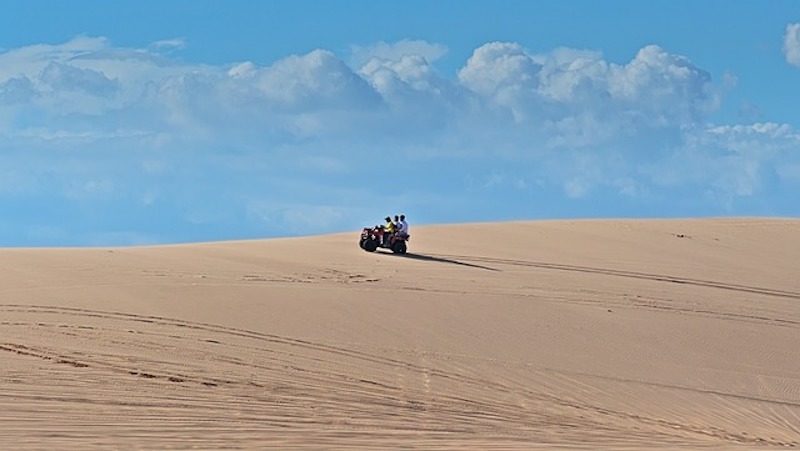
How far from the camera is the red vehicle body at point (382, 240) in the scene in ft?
77.9

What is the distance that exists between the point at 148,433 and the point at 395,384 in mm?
3339

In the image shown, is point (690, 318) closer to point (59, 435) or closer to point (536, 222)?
point (59, 435)

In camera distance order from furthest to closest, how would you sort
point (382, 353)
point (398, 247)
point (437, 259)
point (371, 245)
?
point (371, 245) < point (398, 247) < point (437, 259) < point (382, 353)

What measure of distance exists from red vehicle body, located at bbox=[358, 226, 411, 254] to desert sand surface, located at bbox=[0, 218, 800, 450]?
2.01 ft

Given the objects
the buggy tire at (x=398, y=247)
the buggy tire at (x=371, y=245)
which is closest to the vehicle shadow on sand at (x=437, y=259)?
the buggy tire at (x=398, y=247)

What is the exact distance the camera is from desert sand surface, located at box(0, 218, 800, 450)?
9.59 metres

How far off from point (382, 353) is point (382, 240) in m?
10.9

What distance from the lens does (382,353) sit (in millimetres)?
13070

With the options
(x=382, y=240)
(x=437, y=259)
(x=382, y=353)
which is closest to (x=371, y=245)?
(x=382, y=240)

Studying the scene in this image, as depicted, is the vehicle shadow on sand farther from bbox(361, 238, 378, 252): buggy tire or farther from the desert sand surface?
bbox(361, 238, 378, 252): buggy tire

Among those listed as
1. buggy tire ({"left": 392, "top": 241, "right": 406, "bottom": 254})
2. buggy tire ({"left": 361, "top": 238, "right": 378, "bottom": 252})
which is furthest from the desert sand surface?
buggy tire ({"left": 361, "top": 238, "right": 378, "bottom": 252})

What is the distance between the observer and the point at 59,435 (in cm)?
846

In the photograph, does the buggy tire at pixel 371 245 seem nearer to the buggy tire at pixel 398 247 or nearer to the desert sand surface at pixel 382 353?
the buggy tire at pixel 398 247

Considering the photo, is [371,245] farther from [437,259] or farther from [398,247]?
[437,259]
